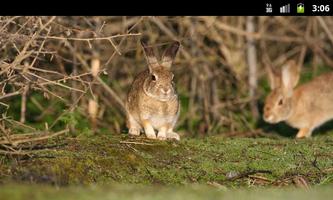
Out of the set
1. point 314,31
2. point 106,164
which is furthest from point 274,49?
point 106,164

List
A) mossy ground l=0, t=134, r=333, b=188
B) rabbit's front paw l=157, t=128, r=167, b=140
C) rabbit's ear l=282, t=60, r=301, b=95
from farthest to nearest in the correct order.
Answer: rabbit's ear l=282, t=60, r=301, b=95, rabbit's front paw l=157, t=128, r=167, b=140, mossy ground l=0, t=134, r=333, b=188

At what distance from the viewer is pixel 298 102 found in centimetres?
1019

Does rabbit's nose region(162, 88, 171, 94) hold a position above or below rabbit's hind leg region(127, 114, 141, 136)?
above

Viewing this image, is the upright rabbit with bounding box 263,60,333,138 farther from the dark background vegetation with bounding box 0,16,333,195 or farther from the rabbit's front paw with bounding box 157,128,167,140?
the rabbit's front paw with bounding box 157,128,167,140

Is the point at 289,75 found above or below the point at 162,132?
above

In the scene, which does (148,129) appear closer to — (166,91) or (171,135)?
(171,135)

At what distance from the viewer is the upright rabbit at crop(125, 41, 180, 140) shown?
7059 mm

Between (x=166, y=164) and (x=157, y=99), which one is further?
(x=157, y=99)

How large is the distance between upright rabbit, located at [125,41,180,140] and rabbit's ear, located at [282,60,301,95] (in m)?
2.87

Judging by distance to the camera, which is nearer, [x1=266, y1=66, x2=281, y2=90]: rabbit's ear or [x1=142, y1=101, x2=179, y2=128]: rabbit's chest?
[x1=142, y1=101, x2=179, y2=128]: rabbit's chest

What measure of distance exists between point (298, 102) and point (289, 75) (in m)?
0.43
